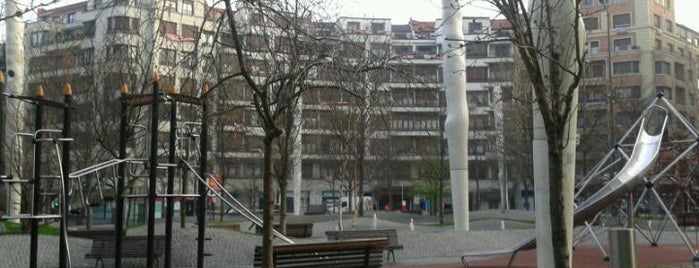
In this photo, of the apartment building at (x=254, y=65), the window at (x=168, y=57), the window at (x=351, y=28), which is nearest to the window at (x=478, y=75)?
the apartment building at (x=254, y=65)

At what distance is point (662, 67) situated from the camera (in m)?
76.1

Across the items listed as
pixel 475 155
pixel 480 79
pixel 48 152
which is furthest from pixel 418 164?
pixel 48 152

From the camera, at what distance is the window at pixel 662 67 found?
75.8 meters

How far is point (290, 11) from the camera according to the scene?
32.0 ft

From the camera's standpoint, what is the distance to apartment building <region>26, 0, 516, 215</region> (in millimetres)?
10859

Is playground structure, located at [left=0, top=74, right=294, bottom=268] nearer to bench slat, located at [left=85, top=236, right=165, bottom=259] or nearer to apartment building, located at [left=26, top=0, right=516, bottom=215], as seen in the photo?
apartment building, located at [left=26, top=0, right=516, bottom=215]

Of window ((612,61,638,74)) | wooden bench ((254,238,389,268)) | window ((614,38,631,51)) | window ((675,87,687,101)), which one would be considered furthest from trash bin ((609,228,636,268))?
window ((675,87,687,101))

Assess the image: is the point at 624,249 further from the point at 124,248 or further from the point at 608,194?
the point at 124,248

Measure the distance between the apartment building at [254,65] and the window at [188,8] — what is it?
2 cm

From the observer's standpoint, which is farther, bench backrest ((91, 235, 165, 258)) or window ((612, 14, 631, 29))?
window ((612, 14, 631, 29))

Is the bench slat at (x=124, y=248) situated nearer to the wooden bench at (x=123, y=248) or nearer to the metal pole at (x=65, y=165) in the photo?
the wooden bench at (x=123, y=248)

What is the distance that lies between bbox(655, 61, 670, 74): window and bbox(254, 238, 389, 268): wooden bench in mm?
69587

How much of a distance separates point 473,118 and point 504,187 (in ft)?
25.7

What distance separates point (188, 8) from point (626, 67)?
7187 cm
